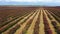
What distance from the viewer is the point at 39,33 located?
56.2ft

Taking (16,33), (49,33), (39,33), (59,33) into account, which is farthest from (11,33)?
(59,33)

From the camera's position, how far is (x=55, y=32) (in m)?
17.7

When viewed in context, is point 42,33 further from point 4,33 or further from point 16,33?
point 4,33

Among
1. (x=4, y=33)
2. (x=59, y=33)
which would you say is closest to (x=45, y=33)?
(x=59, y=33)

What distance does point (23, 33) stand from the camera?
55.8ft

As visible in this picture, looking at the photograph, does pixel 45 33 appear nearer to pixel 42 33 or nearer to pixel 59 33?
pixel 42 33

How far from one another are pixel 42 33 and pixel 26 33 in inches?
66.3

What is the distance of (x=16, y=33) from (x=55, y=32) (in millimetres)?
4225

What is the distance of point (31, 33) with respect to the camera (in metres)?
17.2

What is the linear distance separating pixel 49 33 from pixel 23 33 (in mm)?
2760

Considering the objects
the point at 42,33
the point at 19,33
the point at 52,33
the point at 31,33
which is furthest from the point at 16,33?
the point at 52,33

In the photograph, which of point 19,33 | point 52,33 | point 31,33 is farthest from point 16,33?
point 52,33

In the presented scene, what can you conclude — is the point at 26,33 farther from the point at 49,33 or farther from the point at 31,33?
the point at 49,33

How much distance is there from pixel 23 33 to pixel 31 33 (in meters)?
0.85
